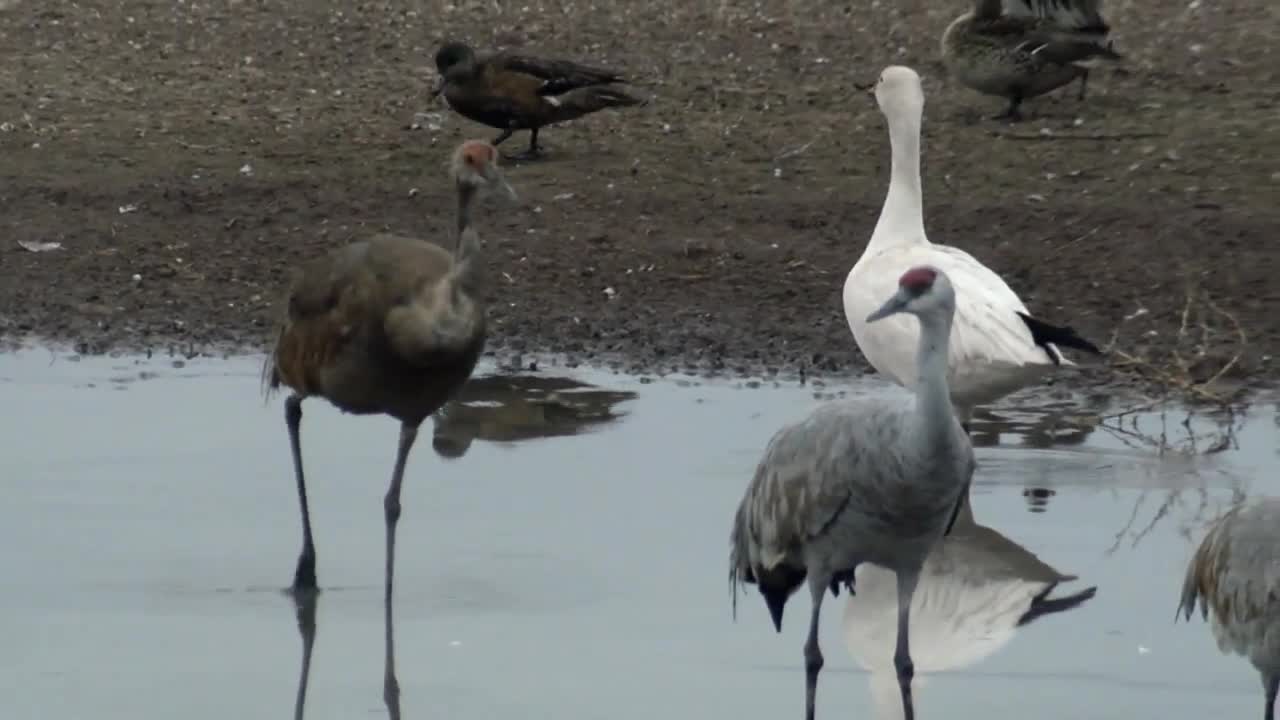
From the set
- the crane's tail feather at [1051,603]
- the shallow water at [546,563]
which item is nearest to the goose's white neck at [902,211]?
the shallow water at [546,563]

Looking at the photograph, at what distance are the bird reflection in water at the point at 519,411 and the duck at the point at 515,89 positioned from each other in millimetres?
3259

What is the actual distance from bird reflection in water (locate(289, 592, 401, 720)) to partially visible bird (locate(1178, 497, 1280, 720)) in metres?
2.18

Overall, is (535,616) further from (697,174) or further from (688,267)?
(697,174)

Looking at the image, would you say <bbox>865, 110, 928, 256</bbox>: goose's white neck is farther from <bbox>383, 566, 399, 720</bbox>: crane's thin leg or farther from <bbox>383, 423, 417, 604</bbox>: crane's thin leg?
<bbox>383, 566, 399, 720</bbox>: crane's thin leg

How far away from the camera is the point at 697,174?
13.4 m

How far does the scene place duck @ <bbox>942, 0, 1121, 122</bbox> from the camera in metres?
13.8

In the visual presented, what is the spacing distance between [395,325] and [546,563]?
0.95m

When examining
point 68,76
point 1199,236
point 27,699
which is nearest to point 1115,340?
point 1199,236

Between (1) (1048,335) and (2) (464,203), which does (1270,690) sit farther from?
(2) (464,203)

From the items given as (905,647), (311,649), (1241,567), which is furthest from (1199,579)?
(311,649)

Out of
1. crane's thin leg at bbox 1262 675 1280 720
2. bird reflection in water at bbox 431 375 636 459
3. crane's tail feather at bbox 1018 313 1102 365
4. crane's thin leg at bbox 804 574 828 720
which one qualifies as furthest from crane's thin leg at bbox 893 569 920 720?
bird reflection in water at bbox 431 375 636 459

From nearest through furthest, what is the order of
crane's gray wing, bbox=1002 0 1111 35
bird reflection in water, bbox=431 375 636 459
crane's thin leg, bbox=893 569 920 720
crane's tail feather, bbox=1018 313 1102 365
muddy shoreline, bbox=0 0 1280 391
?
crane's thin leg, bbox=893 569 920 720
crane's tail feather, bbox=1018 313 1102 365
bird reflection in water, bbox=431 375 636 459
muddy shoreline, bbox=0 0 1280 391
crane's gray wing, bbox=1002 0 1111 35

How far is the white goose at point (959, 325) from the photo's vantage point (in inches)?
353

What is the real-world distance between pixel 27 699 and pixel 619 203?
6446 millimetres
